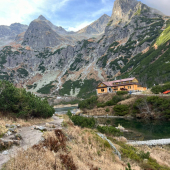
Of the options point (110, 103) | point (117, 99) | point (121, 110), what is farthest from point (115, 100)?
point (121, 110)

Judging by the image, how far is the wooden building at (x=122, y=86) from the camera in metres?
66.1

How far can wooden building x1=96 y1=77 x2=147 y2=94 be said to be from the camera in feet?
217

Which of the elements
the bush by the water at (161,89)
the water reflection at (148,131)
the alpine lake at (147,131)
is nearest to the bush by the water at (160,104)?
the alpine lake at (147,131)

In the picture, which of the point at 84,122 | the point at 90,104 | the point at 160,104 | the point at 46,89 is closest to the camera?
the point at 84,122

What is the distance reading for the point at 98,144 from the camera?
11531 millimetres

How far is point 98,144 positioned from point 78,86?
159 metres

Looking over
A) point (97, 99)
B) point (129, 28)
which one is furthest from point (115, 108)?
point (129, 28)

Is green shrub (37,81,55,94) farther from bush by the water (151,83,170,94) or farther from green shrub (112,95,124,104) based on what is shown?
bush by the water (151,83,170,94)

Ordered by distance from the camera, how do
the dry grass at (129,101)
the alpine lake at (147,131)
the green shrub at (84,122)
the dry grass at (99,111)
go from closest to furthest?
the green shrub at (84,122) < the alpine lake at (147,131) < the dry grass at (129,101) < the dry grass at (99,111)

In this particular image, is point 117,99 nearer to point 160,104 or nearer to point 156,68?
point 160,104

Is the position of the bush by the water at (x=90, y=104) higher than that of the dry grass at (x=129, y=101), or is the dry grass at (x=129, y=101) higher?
the dry grass at (x=129, y=101)

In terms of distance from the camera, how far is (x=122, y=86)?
228 feet

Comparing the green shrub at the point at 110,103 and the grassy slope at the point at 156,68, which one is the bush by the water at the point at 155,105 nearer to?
the green shrub at the point at 110,103

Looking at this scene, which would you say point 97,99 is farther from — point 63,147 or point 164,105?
point 63,147
